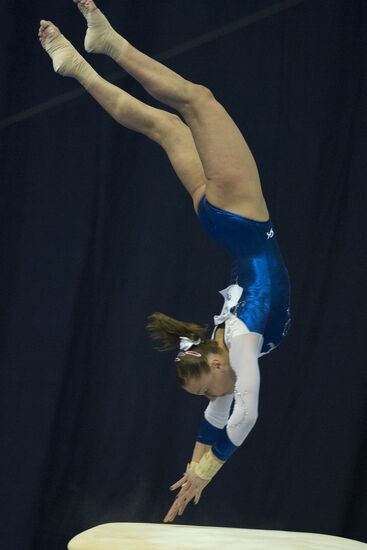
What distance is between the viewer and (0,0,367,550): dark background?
505 cm

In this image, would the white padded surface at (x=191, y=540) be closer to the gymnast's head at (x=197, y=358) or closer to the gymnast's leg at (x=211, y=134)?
the gymnast's head at (x=197, y=358)

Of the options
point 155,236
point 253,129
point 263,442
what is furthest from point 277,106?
point 263,442

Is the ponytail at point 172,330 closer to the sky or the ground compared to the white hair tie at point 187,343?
closer to the sky

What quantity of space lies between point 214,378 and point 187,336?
0.66 feet

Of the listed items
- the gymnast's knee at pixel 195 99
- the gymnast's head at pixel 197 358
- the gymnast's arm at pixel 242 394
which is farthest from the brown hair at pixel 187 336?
the gymnast's knee at pixel 195 99

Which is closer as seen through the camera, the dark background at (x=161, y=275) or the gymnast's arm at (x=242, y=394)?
the gymnast's arm at (x=242, y=394)

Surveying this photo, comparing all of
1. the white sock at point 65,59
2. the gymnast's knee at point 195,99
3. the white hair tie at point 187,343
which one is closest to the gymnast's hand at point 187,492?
the white hair tie at point 187,343

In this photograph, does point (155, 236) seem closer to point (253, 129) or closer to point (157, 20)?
point (253, 129)

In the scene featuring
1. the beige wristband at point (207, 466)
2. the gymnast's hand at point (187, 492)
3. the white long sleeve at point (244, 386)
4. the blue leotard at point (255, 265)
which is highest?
the blue leotard at point (255, 265)

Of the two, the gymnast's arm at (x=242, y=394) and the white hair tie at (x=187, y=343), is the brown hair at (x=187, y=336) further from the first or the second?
the gymnast's arm at (x=242, y=394)

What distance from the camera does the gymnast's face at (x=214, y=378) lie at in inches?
143

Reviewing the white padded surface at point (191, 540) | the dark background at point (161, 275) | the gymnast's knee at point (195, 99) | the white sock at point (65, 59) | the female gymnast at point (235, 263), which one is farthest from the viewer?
the dark background at point (161, 275)

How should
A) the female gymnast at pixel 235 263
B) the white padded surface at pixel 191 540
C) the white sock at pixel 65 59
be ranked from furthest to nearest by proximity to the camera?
the white sock at pixel 65 59 → the female gymnast at pixel 235 263 → the white padded surface at pixel 191 540

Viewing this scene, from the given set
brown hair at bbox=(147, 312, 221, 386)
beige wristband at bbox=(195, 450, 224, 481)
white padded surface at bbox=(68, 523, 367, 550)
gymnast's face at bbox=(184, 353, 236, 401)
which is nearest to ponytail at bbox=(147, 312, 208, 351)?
brown hair at bbox=(147, 312, 221, 386)
